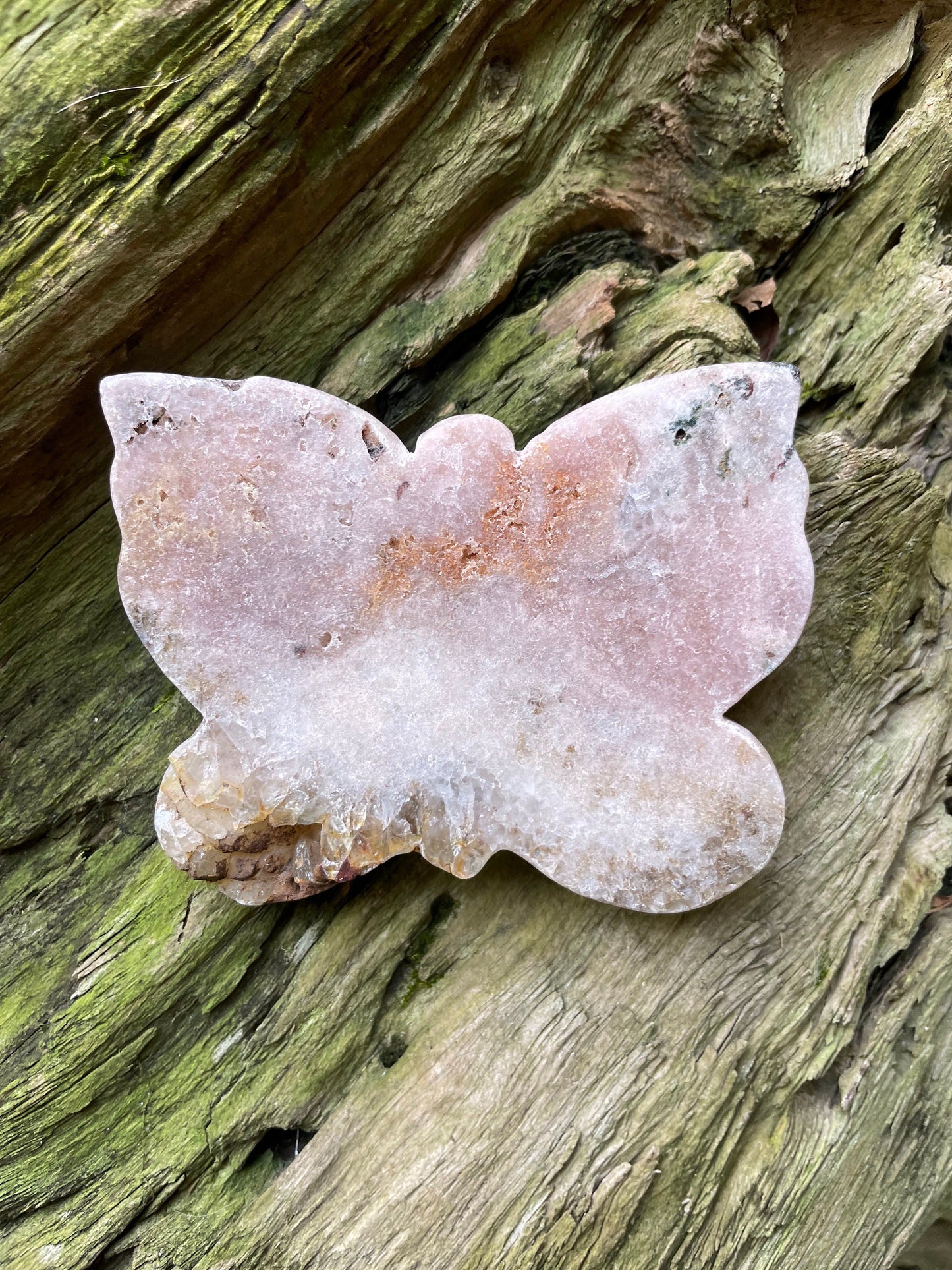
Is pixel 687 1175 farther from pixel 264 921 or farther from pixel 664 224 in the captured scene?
pixel 664 224

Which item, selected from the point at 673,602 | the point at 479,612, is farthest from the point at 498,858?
the point at 673,602

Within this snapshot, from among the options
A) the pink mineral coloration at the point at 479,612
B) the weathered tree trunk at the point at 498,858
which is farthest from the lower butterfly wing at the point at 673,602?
the weathered tree trunk at the point at 498,858

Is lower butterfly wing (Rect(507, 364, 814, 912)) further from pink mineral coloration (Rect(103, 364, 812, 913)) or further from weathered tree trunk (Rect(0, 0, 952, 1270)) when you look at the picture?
weathered tree trunk (Rect(0, 0, 952, 1270))

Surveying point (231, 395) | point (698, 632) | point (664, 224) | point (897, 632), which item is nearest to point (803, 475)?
point (698, 632)

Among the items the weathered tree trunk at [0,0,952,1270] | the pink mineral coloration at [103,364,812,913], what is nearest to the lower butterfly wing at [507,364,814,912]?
the pink mineral coloration at [103,364,812,913]

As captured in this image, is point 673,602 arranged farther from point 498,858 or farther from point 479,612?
point 498,858

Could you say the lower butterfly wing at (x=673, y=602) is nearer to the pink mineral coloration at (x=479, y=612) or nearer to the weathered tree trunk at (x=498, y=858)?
the pink mineral coloration at (x=479, y=612)
